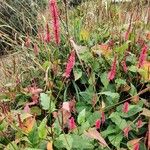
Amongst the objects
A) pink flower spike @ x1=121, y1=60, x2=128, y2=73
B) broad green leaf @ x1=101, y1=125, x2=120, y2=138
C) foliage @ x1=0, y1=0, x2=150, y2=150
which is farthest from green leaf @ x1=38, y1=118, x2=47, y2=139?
pink flower spike @ x1=121, y1=60, x2=128, y2=73

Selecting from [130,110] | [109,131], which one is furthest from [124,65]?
[109,131]

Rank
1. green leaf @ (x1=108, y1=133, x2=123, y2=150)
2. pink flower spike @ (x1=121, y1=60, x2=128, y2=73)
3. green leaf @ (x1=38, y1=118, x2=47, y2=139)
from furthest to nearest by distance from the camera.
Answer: pink flower spike @ (x1=121, y1=60, x2=128, y2=73), green leaf @ (x1=108, y1=133, x2=123, y2=150), green leaf @ (x1=38, y1=118, x2=47, y2=139)

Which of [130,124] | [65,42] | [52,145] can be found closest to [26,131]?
[52,145]

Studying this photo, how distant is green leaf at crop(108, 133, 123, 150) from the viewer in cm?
191

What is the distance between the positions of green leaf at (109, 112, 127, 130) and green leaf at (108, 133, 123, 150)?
0.04 meters

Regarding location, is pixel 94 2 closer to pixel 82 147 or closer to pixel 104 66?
pixel 104 66

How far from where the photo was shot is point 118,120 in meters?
1.98

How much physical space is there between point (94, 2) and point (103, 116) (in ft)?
6.32

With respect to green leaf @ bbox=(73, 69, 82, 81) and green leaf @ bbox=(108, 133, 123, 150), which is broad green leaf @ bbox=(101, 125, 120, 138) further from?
green leaf @ bbox=(73, 69, 82, 81)

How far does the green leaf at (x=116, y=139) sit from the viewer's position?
6.27 feet

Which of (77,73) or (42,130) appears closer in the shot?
(42,130)

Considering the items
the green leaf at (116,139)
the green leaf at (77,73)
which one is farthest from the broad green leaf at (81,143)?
the green leaf at (77,73)

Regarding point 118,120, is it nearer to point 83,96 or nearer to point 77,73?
point 83,96

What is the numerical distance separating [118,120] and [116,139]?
0.31ft
